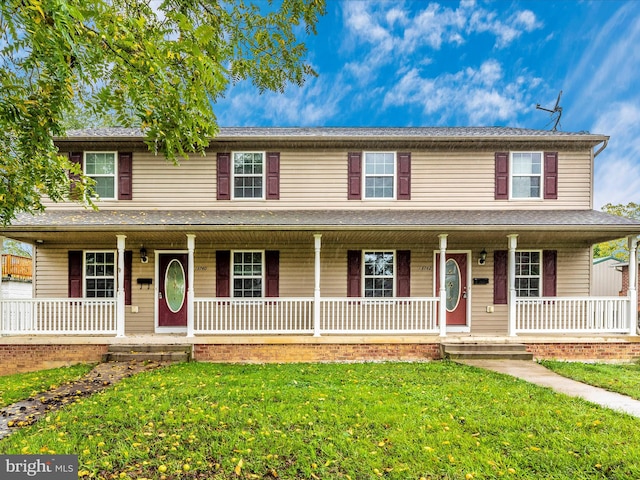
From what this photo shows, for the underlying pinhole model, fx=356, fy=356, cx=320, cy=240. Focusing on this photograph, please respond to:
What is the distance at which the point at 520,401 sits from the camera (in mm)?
4770

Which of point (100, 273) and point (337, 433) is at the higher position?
point (100, 273)

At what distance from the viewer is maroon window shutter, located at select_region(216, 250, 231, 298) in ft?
29.3

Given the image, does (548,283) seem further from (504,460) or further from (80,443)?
(80,443)

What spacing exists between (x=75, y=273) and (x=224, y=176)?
4.38 m

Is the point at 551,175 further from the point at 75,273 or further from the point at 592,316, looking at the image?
the point at 75,273

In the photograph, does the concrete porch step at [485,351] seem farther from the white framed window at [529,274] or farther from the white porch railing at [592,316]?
the white framed window at [529,274]

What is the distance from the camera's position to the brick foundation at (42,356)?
7.34 m

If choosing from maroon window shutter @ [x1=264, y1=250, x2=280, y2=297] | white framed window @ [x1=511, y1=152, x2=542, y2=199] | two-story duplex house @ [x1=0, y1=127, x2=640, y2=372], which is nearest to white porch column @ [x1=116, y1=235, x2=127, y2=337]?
two-story duplex house @ [x1=0, y1=127, x2=640, y2=372]

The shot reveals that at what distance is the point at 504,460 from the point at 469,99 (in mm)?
55439

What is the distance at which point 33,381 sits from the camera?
6.16m

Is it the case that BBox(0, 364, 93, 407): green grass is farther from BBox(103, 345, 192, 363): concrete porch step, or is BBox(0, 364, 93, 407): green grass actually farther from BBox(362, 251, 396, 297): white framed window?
BBox(362, 251, 396, 297): white framed window

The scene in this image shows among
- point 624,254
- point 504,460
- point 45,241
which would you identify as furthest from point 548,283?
point 624,254

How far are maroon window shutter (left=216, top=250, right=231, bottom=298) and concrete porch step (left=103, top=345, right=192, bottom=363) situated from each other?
1777 millimetres

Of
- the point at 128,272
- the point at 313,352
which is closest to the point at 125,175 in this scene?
the point at 128,272
